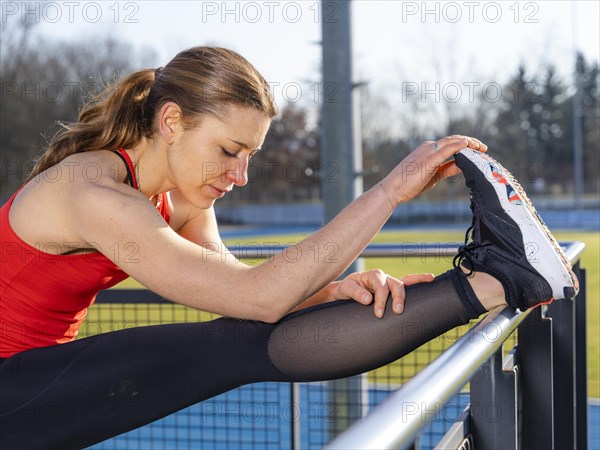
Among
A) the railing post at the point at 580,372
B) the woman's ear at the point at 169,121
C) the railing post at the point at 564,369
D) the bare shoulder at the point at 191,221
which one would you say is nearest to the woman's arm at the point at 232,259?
the woman's ear at the point at 169,121

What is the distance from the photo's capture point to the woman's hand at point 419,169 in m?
1.76

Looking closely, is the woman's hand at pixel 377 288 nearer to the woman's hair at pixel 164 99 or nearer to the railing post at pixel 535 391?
the railing post at pixel 535 391

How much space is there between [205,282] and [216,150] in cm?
40

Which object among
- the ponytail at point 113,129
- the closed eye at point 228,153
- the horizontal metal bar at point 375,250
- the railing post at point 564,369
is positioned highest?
the ponytail at point 113,129

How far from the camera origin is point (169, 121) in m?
1.99

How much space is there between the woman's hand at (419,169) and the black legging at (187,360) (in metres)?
0.20

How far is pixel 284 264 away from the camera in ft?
5.57

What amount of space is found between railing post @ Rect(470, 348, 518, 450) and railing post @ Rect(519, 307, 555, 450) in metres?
0.34

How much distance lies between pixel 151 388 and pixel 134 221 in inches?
14.7

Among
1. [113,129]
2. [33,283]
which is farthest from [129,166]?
[33,283]

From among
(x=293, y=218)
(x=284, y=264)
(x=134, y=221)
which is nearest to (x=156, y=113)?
(x=134, y=221)

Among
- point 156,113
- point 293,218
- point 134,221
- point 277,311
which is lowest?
point 293,218

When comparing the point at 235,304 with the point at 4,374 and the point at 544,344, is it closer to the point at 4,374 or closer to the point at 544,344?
the point at 4,374

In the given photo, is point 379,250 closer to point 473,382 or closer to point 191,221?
point 191,221
